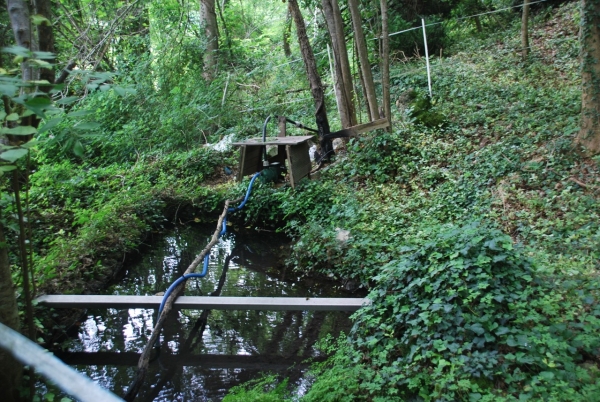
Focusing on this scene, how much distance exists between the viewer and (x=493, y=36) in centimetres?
1266

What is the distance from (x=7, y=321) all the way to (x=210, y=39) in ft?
37.5

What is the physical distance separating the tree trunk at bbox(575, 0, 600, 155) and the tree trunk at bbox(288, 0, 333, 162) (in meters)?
4.18

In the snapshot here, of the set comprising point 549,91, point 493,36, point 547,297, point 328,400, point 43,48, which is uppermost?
point 493,36

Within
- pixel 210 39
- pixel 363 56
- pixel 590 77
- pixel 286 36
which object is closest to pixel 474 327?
pixel 590 77

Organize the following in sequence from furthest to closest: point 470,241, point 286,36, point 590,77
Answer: point 286,36
point 590,77
point 470,241

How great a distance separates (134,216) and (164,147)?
3762mm

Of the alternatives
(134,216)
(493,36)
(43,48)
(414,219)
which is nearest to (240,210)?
(134,216)

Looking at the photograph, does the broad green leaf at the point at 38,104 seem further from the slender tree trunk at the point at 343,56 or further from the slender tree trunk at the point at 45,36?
the slender tree trunk at the point at 343,56

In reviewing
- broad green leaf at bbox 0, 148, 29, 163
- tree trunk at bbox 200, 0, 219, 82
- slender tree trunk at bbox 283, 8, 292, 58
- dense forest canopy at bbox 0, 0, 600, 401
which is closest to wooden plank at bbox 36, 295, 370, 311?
dense forest canopy at bbox 0, 0, 600, 401

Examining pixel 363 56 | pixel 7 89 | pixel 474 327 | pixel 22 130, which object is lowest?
pixel 474 327

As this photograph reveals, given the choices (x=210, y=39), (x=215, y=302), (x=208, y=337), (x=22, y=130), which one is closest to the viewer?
(x=22, y=130)

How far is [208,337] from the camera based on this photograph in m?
4.93

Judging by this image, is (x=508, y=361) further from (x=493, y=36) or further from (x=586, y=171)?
(x=493, y=36)

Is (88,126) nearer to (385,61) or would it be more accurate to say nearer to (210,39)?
(385,61)
